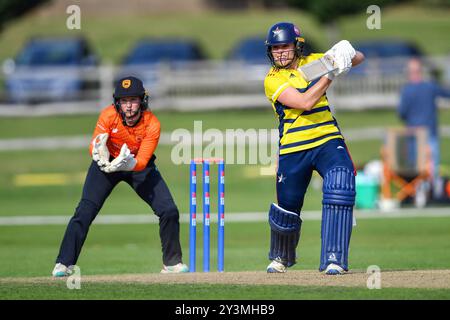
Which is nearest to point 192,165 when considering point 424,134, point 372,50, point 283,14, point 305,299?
point 305,299

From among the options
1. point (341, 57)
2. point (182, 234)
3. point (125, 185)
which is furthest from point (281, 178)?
point (125, 185)

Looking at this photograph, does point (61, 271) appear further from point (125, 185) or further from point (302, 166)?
point (125, 185)

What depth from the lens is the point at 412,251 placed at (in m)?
14.2

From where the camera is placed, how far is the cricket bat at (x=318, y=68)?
9.54 metres

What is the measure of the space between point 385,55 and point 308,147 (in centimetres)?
2425

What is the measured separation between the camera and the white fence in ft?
98.9

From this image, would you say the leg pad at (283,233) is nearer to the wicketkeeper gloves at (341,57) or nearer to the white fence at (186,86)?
the wicketkeeper gloves at (341,57)

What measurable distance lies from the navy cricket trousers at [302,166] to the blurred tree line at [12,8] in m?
23.4

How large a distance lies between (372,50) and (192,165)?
23.7 meters

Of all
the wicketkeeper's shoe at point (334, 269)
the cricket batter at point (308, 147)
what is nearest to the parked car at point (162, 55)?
the cricket batter at point (308, 147)

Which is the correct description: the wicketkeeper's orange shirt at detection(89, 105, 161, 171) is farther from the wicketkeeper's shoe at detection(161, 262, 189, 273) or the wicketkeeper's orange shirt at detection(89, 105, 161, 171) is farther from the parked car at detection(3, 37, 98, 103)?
the parked car at detection(3, 37, 98, 103)

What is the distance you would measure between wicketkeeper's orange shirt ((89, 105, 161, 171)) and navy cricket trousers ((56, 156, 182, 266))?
0.21 m

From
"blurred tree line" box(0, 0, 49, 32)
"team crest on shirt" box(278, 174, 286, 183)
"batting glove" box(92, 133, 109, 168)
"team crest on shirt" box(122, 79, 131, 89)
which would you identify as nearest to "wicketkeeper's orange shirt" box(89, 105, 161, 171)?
"batting glove" box(92, 133, 109, 168)
